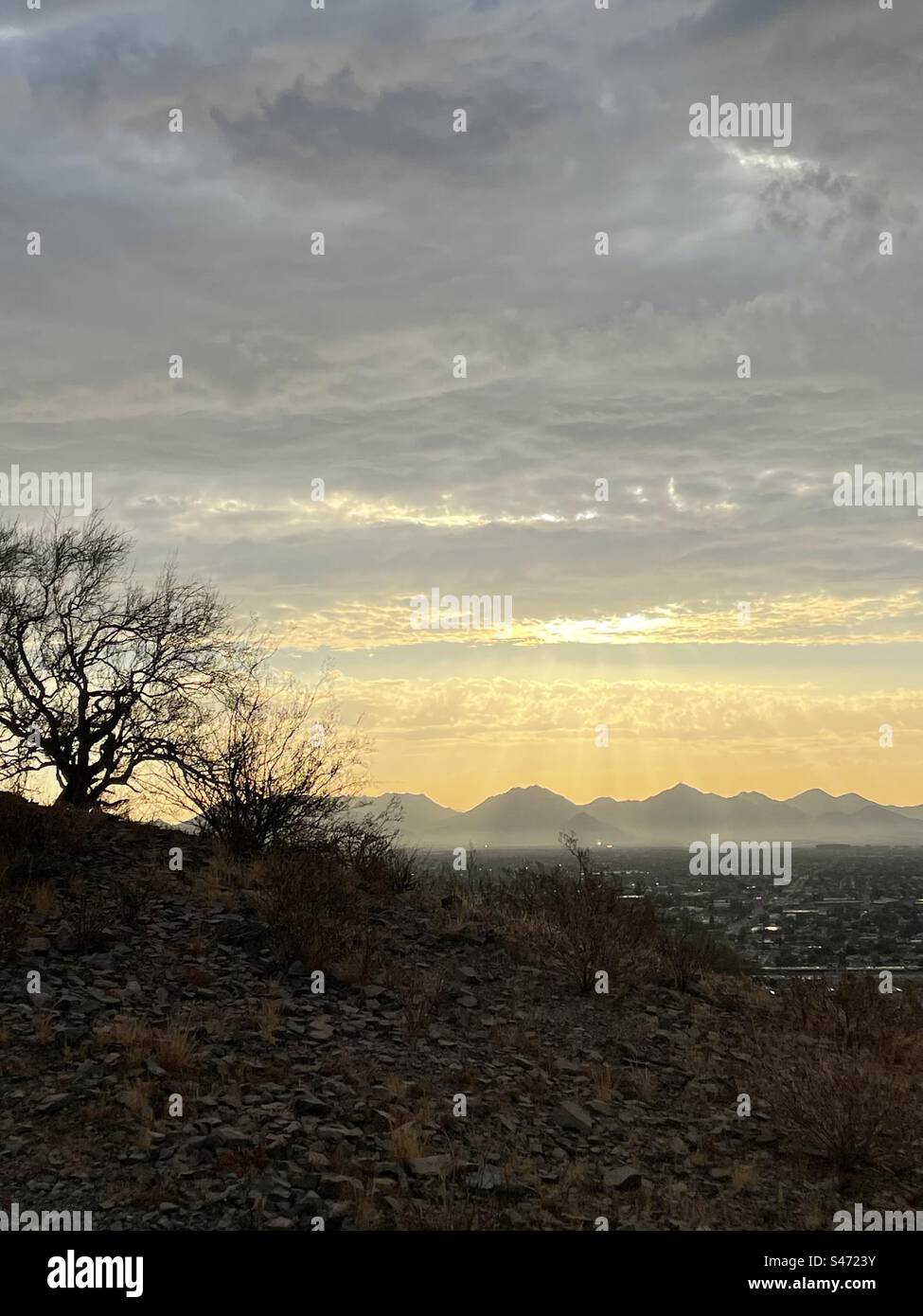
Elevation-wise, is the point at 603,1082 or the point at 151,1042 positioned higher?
the point at 151,1042

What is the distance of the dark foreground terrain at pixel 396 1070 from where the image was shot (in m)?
7.45

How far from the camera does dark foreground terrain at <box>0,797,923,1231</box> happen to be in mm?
7445

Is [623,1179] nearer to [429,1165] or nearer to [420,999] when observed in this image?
[429,1165]

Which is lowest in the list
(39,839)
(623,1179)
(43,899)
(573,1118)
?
(623,1179)

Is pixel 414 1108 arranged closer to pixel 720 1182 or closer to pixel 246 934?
pixel 720 1182

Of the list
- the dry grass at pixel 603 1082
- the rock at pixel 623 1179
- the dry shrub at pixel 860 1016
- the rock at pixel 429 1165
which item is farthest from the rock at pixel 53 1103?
the dry shrub at pixel 860 1016

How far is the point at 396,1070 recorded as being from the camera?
9.54 metres

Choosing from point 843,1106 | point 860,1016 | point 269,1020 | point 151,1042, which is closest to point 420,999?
point 269,1020

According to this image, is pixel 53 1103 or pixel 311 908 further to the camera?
pixel 311 908

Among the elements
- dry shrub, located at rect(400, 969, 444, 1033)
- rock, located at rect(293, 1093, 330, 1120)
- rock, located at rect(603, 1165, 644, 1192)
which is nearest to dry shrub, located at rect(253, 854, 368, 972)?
dry shrub, located at rect(400, 969, 444, 1033)

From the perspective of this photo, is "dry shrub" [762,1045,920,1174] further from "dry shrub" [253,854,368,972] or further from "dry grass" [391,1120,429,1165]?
"dry shrub" [253,854,368,972]

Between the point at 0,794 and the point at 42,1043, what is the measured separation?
7.18 metres

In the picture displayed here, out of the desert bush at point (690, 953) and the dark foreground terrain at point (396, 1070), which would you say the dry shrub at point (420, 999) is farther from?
the desert bush at point (690, 953)

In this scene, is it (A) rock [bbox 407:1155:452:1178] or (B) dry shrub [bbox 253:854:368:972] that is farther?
(B) dry shrub [bbox 253:854:368:972]
